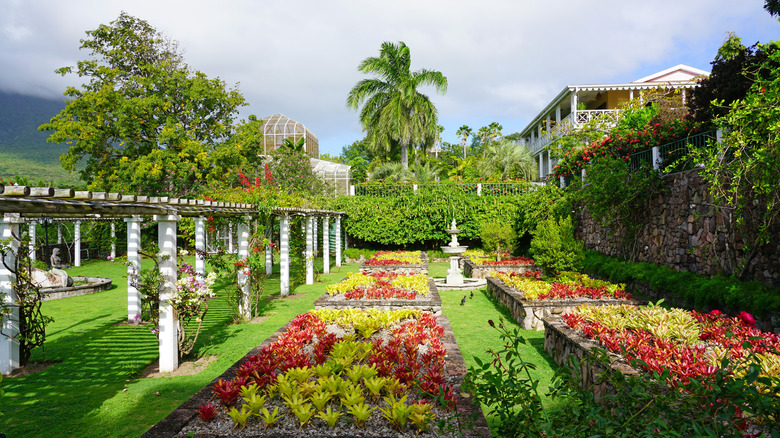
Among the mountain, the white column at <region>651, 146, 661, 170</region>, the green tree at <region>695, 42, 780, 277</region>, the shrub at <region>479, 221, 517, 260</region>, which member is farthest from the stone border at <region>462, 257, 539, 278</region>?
the mountain

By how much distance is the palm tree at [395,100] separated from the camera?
74.4 ft

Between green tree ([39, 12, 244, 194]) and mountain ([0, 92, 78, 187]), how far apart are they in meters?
2.46

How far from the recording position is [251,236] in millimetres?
9117

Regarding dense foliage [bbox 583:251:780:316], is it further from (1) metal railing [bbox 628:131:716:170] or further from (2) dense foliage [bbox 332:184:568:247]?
(2) dense foliage [bbox 332:184:568:247]

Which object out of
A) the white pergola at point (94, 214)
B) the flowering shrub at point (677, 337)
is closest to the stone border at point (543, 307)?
the flowering shrub at point (677, 337)

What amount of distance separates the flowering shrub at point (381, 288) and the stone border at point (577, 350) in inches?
102

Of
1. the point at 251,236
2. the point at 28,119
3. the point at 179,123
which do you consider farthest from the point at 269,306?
the point at 28,119

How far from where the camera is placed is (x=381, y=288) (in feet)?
27.7

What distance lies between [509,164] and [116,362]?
21246mm

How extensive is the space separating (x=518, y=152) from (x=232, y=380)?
22775 mm

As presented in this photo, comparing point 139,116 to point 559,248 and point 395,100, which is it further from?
point 559,248

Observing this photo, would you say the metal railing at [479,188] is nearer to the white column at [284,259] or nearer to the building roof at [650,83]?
the building roof at [650,83]

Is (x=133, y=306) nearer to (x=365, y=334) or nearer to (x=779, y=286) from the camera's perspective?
(x=365, y=334)

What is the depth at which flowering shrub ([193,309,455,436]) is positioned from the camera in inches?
118
